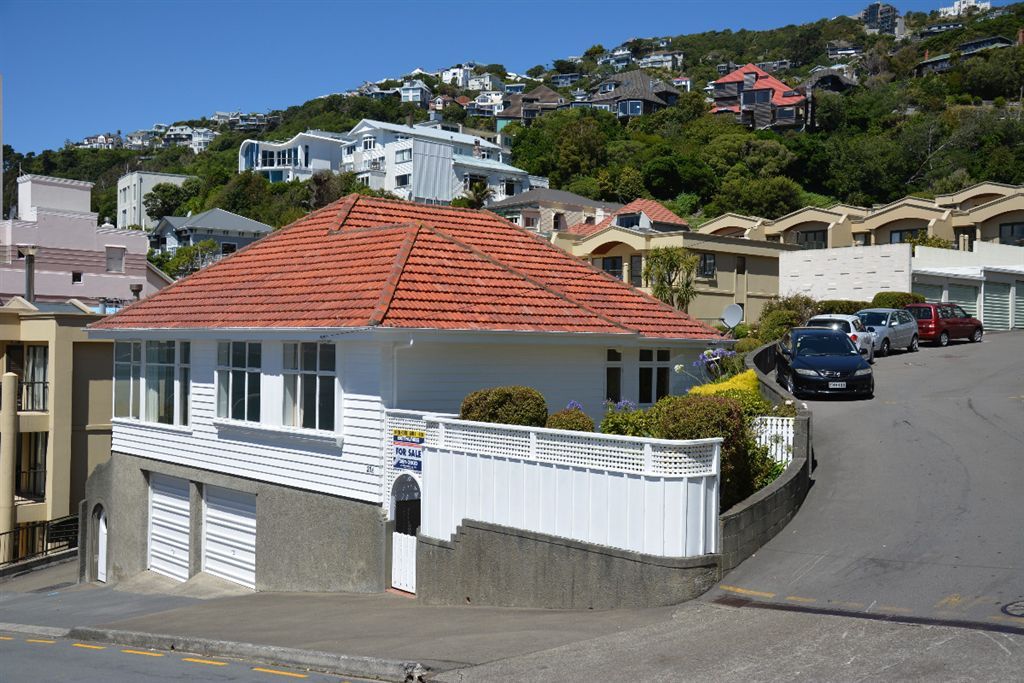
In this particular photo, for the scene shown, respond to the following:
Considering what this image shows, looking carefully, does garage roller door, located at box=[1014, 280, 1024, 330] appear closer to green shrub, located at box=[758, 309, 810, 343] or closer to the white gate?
green shrub, located at box=[758, 309, 810, 343]

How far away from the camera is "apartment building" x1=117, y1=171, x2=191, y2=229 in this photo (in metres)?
121

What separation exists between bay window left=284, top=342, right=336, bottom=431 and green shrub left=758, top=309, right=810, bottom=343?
20.1 meters

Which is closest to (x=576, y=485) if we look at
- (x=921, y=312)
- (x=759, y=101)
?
(x=921, y=312)

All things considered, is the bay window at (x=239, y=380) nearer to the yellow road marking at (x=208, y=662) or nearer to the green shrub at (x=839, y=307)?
the yellow road marking at (x=208, y=662)

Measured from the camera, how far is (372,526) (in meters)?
17.1

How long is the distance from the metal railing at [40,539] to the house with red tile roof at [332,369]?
408 centimetres

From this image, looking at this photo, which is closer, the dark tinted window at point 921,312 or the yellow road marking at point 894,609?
the yellow road marking at point 894,609

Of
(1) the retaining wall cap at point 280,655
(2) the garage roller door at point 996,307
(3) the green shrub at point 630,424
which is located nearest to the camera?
(1) the retaining wall cap at point 280,655

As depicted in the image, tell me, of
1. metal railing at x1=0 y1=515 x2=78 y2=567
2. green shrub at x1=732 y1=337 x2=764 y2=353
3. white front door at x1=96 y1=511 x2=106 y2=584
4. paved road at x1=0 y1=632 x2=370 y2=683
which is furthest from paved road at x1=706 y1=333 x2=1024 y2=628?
metal railing at x1=0 y1=515 x2=78 y2=567

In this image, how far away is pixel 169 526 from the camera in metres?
23.4

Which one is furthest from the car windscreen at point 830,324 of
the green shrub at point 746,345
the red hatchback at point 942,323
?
the red hatchback at point 942,323

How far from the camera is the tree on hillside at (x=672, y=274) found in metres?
43.6

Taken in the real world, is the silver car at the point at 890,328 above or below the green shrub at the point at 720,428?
above

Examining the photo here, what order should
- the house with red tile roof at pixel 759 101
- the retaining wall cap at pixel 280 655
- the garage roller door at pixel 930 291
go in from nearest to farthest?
1. the retaining wall cap at pixel 280 655
2. the garage roller door at pixel 930 291
3. the house with red tile roof at pixel 759 101
